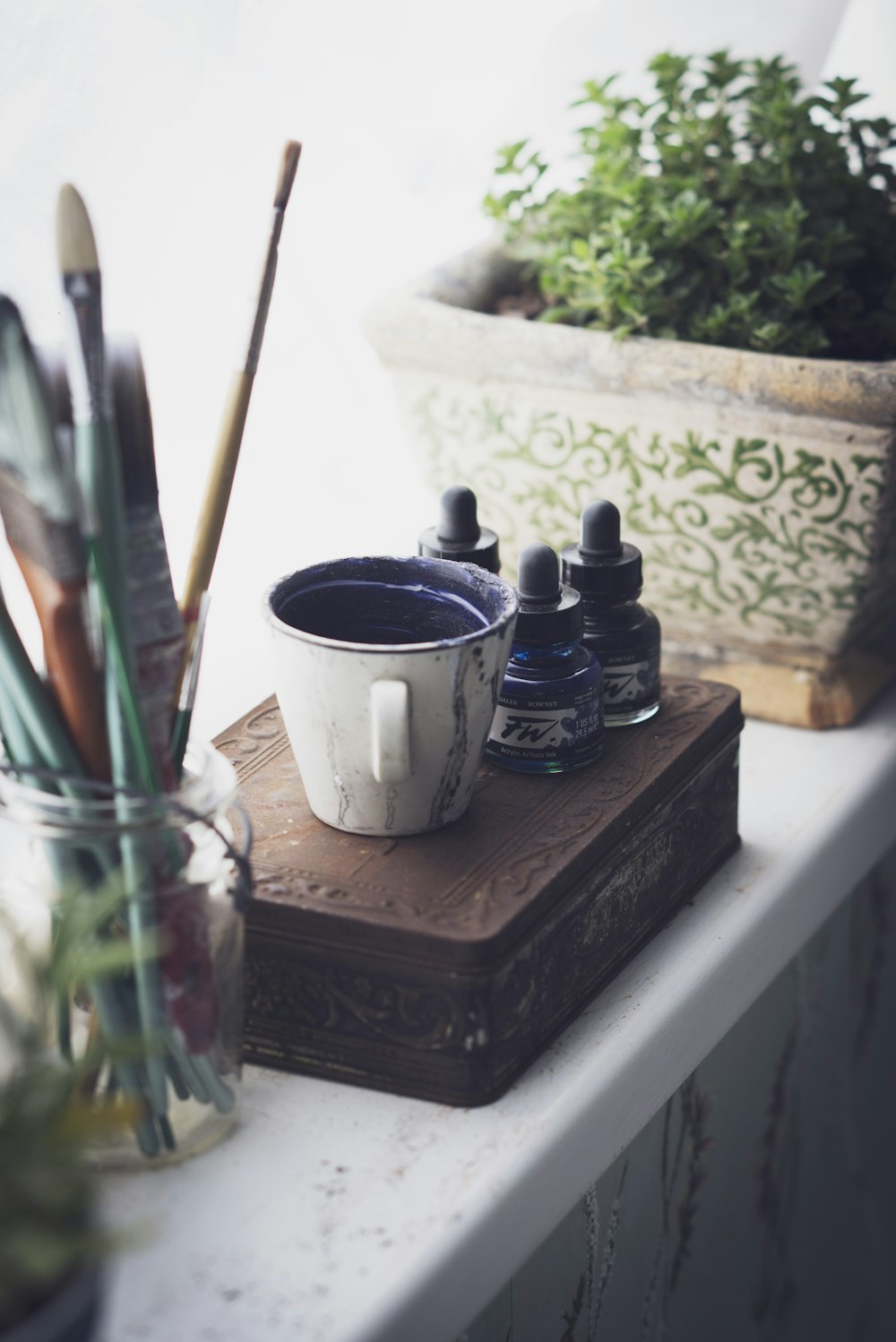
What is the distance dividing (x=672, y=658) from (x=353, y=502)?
24 cm

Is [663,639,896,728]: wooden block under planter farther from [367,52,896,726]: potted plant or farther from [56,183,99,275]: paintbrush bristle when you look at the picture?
[56,183,99,275]: paintbrush bristle

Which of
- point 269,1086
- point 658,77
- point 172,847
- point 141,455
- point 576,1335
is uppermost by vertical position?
point 658,77

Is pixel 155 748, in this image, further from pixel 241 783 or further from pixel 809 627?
pixel 809 627

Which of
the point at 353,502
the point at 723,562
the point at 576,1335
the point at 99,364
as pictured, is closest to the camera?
the point at 99,364

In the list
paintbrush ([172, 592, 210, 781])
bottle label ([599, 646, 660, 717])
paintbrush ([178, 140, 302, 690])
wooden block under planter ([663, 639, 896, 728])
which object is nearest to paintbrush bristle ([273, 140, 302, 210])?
paintbrush ([178, 140, 302, 690])

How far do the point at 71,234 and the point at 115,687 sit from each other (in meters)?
0.13

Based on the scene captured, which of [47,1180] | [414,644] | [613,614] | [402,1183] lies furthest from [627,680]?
[47,1180]

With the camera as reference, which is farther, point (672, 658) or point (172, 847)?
point (672, 658)

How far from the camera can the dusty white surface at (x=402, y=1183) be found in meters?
0.43

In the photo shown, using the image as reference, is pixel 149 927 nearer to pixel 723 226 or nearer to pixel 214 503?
pixel 214 503

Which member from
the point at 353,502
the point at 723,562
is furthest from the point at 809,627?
the point at 353,502

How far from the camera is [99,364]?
1.28ft

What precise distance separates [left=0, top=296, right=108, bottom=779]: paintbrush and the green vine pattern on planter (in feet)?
1.31

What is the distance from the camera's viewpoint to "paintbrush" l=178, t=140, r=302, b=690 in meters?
0.47
